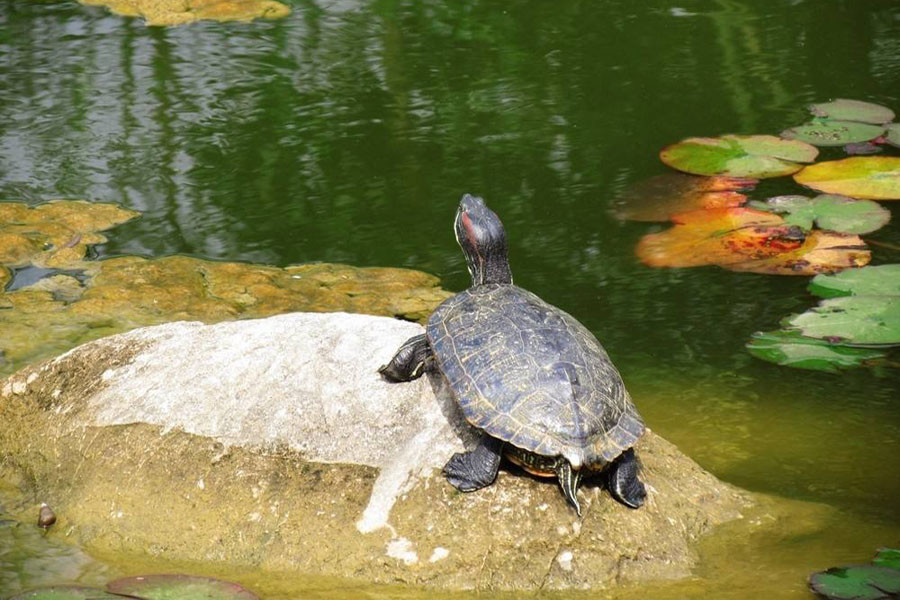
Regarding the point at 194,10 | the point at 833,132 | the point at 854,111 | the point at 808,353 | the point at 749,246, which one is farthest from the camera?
the point at 194,10

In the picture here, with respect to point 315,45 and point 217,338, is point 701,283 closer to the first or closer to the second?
point 217,338

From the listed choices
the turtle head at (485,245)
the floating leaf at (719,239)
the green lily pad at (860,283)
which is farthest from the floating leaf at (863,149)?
the turtle head at (485,245)

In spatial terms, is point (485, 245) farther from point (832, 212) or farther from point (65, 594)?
point (832, 212)

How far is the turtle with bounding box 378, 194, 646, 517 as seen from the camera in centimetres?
300

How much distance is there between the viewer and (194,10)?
9734mm

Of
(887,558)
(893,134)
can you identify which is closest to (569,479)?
(887,558)

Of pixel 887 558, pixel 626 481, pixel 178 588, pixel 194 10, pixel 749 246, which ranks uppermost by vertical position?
pixel 626 481

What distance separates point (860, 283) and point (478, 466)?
2.62 meters

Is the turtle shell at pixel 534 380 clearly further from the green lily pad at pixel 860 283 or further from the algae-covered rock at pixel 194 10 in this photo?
the algae-covered rock at pixel 194 10

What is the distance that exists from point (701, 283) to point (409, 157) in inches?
88.8

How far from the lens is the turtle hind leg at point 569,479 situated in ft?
9.80

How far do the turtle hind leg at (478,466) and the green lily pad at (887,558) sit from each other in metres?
1.14

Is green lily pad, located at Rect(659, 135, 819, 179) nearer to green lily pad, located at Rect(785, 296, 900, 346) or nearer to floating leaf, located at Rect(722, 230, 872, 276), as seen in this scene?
floating leaf, located at Rect(722, 230, 872, 276)

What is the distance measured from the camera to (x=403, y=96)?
775 cm
